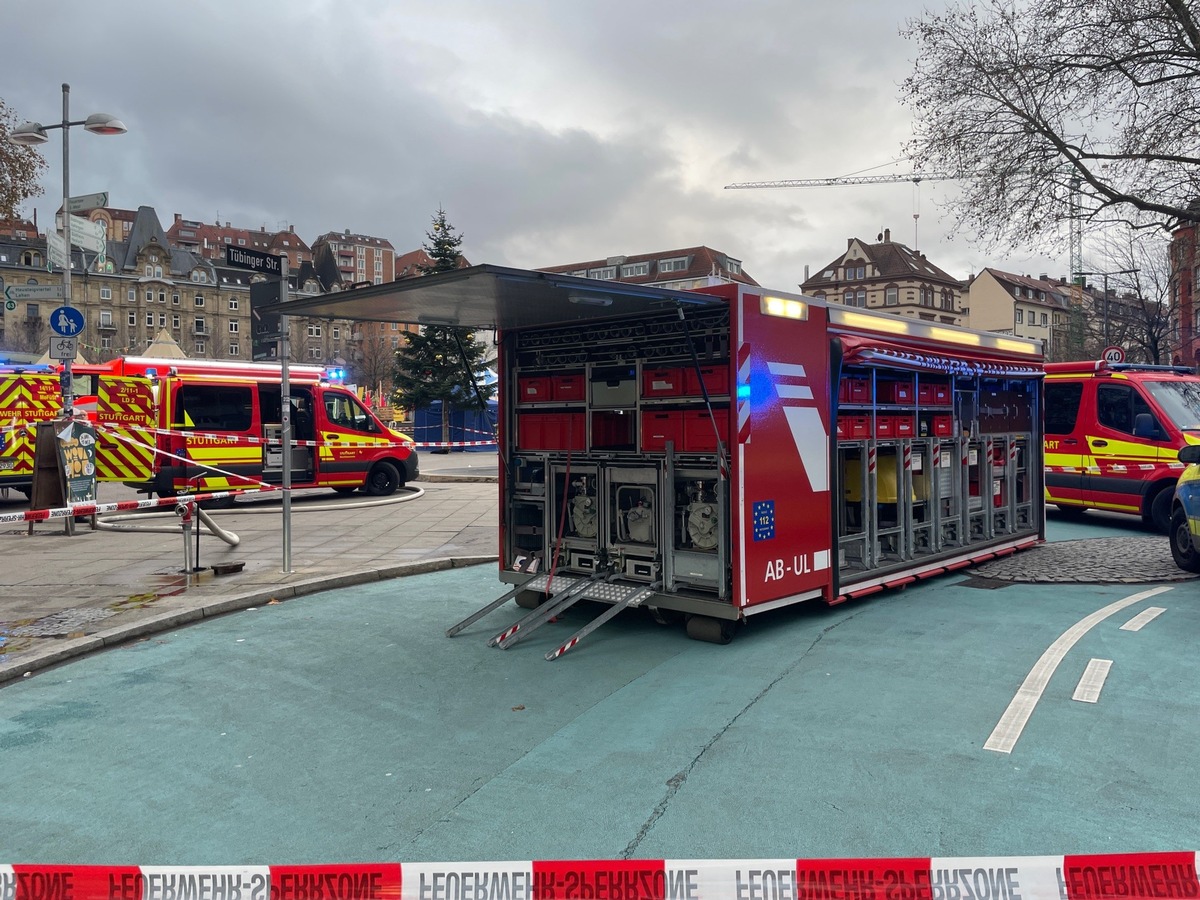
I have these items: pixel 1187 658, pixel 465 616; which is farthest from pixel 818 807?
pixel 465 616

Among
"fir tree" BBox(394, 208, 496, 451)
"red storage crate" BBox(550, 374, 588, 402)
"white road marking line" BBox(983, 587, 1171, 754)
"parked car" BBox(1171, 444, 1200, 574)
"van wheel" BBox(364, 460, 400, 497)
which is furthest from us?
"fir tree" BBox(394, 208, 496, 451)

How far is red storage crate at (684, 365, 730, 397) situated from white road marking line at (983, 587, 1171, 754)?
281 centimetres

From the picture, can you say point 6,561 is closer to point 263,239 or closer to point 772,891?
point 772,891

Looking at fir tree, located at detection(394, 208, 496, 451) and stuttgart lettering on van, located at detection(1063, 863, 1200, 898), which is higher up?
fir tree, located at detection(394, 208, 496, 451)

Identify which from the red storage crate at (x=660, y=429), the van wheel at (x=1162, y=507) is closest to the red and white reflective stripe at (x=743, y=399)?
the red storage crate at (x=660, y=429)

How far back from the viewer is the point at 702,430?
260 inches

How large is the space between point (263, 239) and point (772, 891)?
135921 mm

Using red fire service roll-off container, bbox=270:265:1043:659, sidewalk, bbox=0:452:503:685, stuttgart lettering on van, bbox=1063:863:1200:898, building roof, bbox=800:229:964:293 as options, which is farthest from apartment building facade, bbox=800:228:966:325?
stuttgart lettering on van, bbox=1063:863:1200:898

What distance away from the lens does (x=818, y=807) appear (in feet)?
12.1

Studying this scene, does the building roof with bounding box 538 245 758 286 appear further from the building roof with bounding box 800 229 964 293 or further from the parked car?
→ the parked car

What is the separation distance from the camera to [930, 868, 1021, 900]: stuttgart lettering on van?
2740 mm

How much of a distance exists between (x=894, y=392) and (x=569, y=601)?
396 cm

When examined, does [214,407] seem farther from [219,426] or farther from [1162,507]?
[1162,507]

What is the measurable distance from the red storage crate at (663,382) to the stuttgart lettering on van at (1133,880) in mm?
4499
